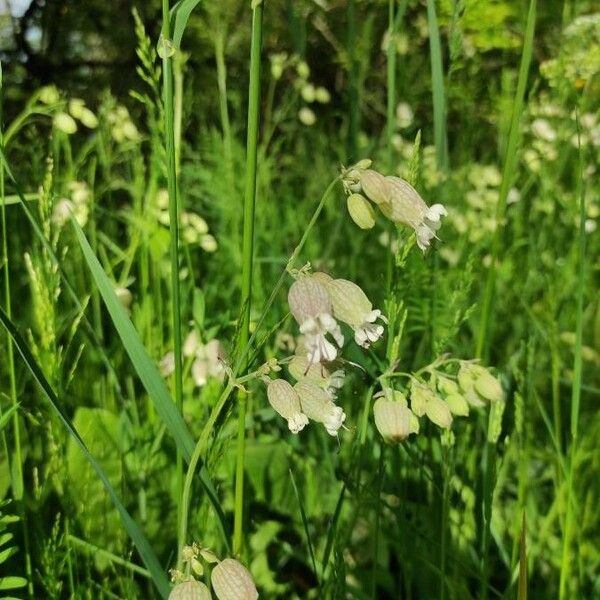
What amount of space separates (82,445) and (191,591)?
164 millimetres

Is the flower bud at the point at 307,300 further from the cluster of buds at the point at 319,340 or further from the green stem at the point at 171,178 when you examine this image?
the green stem at the point at 171,178

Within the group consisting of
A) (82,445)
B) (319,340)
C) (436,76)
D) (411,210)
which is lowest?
(82,445)

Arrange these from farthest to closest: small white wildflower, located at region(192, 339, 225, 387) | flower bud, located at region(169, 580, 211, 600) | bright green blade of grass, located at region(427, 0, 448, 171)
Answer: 1. small white wildflower, located at region(192, 339, 225, 387)
2. bright green blade of grass, located at region(427, 0, 448, 171)
3. flower bud, located at region(169, 580, 211, 600)

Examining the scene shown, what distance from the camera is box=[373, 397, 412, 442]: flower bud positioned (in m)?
0.78

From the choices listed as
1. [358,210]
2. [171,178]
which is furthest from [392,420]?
[171,178]

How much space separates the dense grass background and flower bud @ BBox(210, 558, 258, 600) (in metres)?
0.05

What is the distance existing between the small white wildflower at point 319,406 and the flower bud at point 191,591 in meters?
0.19

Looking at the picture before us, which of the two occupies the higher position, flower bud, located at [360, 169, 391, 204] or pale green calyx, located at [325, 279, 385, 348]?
flower bud, located at [360, 169, 391, 204]

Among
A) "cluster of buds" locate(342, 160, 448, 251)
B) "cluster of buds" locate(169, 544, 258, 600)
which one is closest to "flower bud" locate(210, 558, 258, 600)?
"cluster of buds" locate(169, 544, 258, 600)

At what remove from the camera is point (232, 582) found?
72 centimetres

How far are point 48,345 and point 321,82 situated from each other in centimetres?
364

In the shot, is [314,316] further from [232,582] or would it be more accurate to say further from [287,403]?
[232,582]

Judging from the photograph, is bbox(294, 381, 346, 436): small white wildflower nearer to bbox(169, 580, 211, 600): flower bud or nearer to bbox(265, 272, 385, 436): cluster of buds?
bbox(265, 272, 385, 436): cluster of buds

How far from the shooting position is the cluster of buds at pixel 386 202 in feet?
2.55
